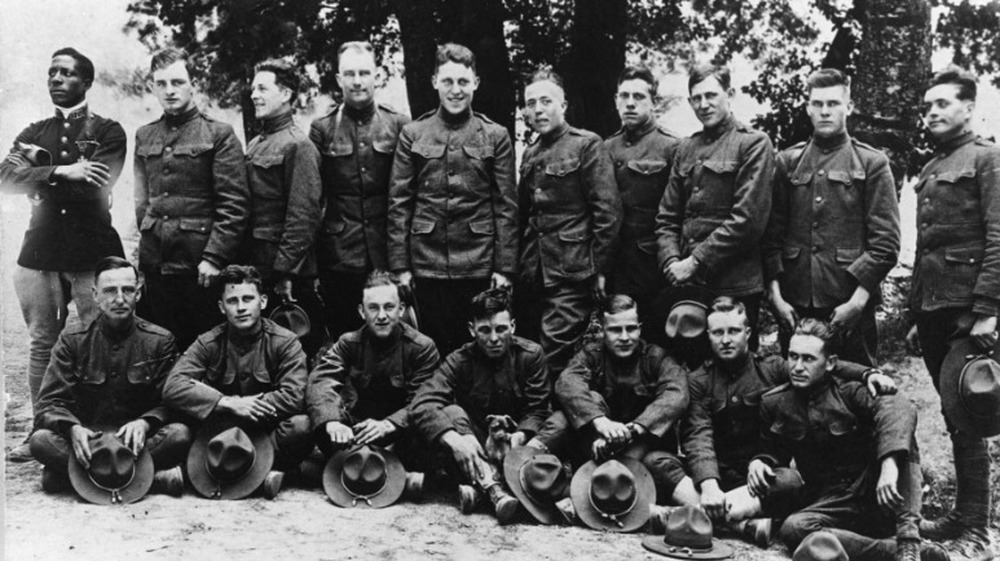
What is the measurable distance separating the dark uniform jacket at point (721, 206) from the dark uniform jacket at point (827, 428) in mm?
679

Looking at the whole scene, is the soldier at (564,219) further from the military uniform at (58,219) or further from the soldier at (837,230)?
the military uniform at (58,219)

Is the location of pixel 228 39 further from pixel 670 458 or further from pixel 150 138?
pixel 670 458

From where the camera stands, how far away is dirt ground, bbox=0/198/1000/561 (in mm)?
4078

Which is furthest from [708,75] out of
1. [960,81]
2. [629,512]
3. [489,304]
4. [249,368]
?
[249,368]

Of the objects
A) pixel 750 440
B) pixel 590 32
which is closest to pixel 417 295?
pixel 750 440

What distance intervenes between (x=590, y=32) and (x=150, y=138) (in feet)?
12.5

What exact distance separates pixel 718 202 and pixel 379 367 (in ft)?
6.41

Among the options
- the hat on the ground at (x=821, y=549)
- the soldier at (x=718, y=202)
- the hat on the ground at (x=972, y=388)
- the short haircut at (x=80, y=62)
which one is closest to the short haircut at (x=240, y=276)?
the short haircut at (x=80, y=62)

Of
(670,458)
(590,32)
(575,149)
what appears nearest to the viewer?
(670,458)

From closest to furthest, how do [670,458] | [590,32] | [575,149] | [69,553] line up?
[69,553]
[670,458]
[575,149]
[590,32]

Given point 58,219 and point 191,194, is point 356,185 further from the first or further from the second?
point 58,219

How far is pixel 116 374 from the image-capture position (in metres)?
5.01

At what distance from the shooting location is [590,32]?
7.80m

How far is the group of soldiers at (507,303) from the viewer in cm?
447
